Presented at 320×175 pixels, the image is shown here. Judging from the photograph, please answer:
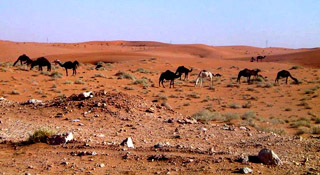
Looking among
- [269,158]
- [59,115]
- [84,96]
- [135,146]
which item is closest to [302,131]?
[269,158]

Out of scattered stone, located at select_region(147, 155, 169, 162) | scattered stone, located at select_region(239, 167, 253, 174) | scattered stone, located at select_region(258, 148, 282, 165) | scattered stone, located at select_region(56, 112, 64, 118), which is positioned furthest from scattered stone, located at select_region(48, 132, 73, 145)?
scattered stone, located at select_region(258, 148, 282, 165)

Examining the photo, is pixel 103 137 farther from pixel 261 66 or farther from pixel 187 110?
pixel 261 66

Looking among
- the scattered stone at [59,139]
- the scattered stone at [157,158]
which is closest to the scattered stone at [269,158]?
the scattered stone at [157,158]

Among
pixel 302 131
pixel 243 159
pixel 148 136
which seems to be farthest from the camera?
pixel 302 131

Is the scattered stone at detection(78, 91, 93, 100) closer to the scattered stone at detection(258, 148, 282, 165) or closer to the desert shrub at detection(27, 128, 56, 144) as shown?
the desert shrub at detection(27, 128, 56, 144)

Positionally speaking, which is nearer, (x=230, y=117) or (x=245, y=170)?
(x=245, y=170)

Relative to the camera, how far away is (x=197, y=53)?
11388 centimetres

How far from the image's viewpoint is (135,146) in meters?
8.30

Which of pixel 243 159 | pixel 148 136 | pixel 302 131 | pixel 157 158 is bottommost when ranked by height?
pixel 302 131

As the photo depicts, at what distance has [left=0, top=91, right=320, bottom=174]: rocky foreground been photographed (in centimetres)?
654

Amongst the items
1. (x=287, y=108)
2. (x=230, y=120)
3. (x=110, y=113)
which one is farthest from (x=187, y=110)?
(x=110, y=113)

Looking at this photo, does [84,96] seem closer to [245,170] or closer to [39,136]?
[39,136]

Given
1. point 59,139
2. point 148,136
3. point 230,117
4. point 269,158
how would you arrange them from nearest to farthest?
point 269,158 < point 59,139 < point 148,136 < point 230,117

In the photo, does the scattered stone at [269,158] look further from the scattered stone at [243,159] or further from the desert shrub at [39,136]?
the desert shrub at [39,136]
